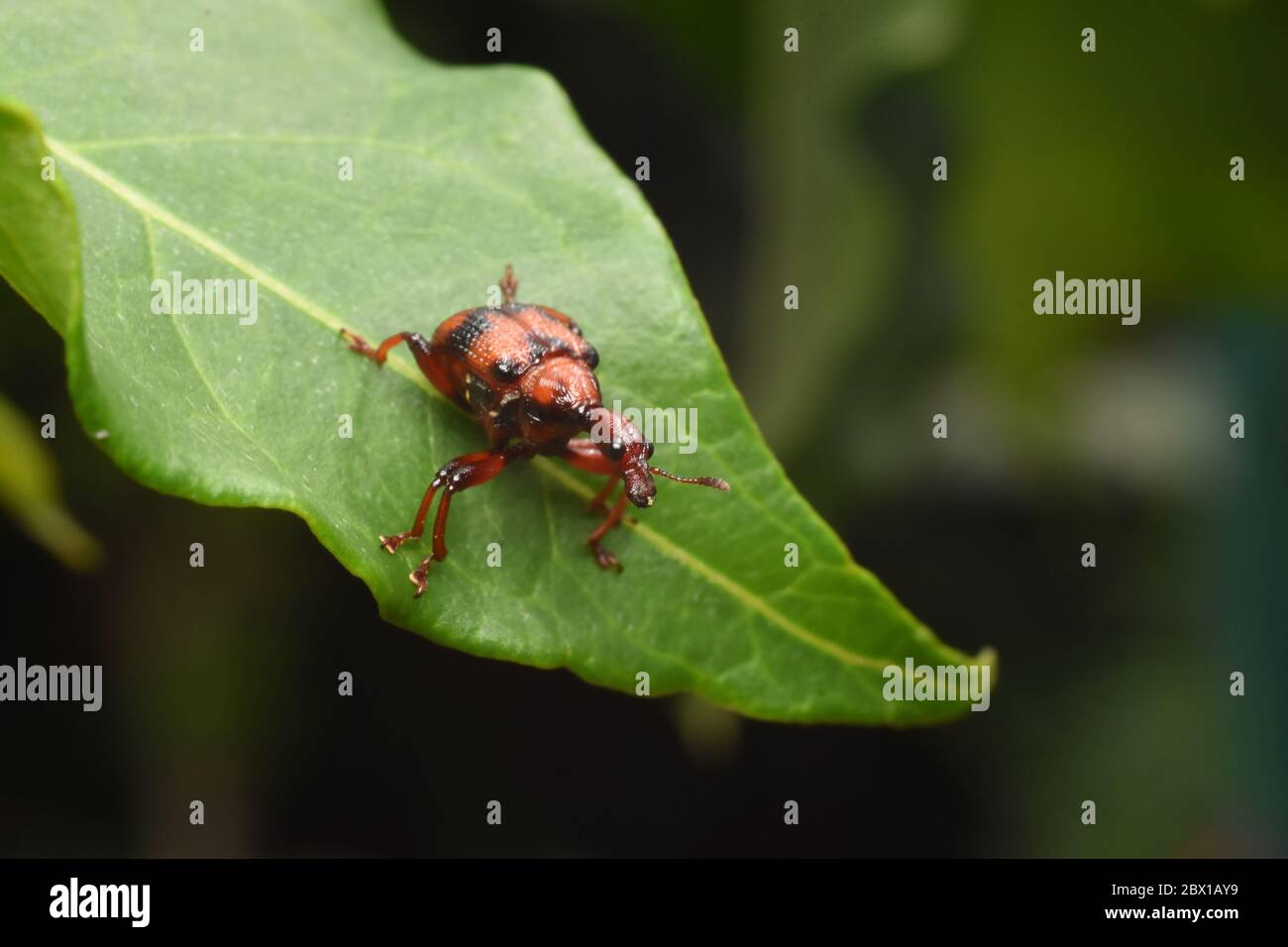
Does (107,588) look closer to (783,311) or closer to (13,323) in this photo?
(13,323)

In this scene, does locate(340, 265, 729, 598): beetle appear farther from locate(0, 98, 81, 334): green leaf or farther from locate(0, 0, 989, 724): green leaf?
locate(0, 98, 81, 334): green leaf

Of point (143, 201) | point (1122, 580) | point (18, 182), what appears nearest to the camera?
point (18, 182)

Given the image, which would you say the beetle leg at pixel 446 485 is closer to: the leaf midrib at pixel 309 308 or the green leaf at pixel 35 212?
the leaf midrib at pixel 309 308

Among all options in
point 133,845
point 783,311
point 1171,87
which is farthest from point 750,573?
point 133,845

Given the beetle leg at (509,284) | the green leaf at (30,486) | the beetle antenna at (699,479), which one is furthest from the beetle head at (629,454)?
the green leaf at (30,486)

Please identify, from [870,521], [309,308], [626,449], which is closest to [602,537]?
[626,449]

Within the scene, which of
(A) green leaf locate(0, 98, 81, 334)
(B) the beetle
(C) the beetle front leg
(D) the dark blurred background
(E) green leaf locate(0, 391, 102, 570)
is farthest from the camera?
(D) the dark blurred background

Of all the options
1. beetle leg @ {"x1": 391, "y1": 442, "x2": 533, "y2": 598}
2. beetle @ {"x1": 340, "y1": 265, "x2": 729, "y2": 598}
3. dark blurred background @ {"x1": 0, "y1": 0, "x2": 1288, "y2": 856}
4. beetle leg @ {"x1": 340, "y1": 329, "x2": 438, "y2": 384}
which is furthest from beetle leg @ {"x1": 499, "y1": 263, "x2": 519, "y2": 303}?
dark blurred background @ {"x1": 0, "y1": 0, "x2": 1288, "y2": 856}
